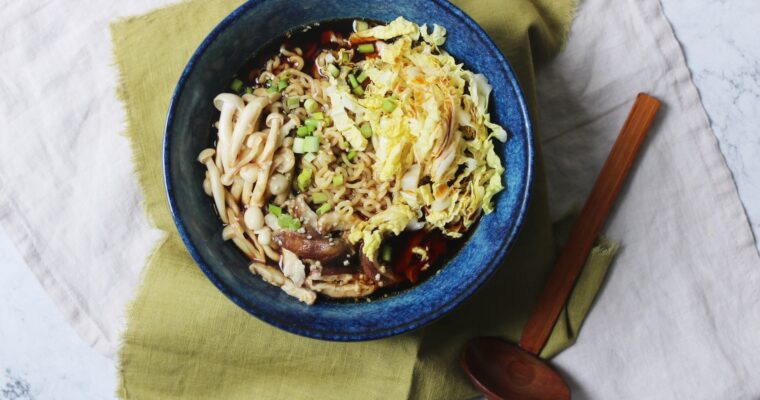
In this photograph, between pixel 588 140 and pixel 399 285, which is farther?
pixel 588 140

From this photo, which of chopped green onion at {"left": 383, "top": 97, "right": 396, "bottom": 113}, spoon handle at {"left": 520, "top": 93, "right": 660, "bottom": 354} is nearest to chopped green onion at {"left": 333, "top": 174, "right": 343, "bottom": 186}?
chopped green onion at {"left": 383, "top": 97, "right": 396, "bottom": 113}

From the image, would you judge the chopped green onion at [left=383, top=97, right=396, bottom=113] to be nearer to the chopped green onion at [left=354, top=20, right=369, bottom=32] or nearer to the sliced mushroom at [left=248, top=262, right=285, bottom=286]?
the chopped green onion at [left=354, top=20, right=369, bottom=32]

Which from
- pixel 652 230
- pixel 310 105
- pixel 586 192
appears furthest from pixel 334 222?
pixel 652 230

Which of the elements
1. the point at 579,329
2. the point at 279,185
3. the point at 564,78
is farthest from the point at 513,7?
the point at 579,329

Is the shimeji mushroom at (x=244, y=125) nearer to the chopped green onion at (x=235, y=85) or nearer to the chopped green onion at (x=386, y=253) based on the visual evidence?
the chopped green onion at (x=235, y=85)

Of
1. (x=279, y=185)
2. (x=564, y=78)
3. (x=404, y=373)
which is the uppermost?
(x=279, y=185)

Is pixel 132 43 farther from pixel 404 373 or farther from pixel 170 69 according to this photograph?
pixel 404 373
